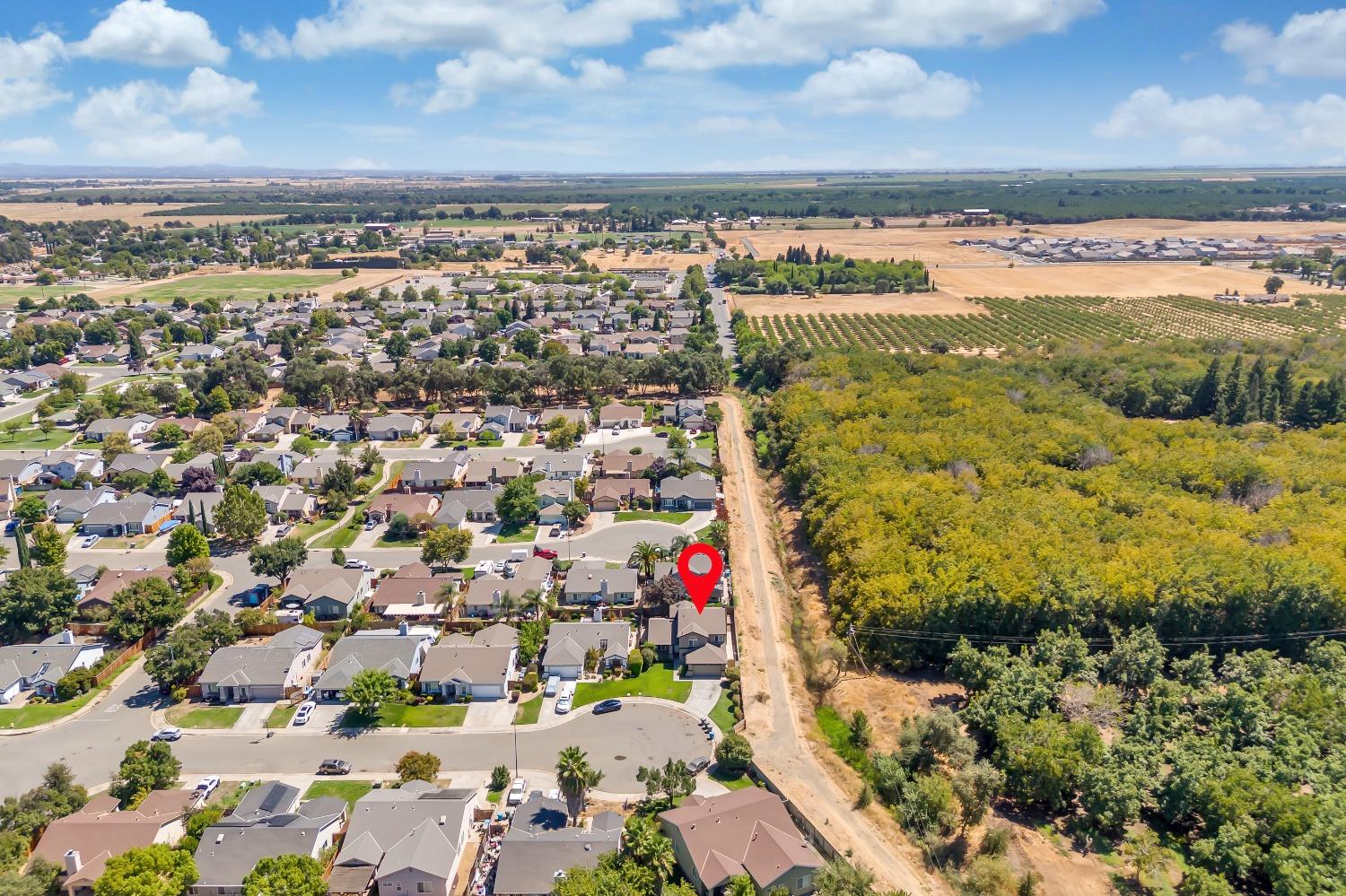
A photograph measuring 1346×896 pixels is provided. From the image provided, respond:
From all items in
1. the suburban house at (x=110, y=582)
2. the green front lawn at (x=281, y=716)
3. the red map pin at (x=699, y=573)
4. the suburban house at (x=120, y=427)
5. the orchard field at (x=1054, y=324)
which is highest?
the orchard field at (x=1054, y=324)

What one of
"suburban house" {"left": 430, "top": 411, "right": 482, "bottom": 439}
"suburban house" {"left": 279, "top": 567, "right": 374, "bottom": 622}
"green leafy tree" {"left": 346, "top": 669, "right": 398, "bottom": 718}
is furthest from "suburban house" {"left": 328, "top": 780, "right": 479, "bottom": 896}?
"suburban house" {"left": 430, "top": 411, "right": 482, "bottom": 439}

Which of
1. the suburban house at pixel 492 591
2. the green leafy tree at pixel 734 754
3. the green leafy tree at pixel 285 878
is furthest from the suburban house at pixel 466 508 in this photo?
the green leafy tree at pixel 285 878

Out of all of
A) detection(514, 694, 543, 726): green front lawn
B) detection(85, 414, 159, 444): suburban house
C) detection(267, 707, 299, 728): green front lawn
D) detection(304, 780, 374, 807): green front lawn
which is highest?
detection(85, 414, 159, 444): suburban house

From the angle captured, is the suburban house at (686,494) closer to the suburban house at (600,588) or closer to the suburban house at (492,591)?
the suburban house at (600,588)

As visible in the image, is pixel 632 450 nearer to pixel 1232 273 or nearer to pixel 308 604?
pixel 308 604

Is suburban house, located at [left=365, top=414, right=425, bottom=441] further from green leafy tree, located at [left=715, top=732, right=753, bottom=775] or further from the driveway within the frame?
green leafy tree, located at [left=715, top=732, right=753, bottom=775]

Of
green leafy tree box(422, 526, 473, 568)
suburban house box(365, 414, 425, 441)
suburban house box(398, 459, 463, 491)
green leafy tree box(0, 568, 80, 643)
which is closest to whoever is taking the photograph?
green leafy tree box(0, 568, 80, 643)

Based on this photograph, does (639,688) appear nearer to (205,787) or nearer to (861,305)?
(205,787)

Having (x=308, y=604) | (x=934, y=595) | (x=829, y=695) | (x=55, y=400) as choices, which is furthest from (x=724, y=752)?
(x=55, y=400)
